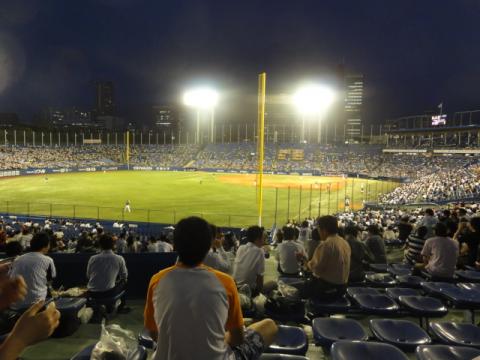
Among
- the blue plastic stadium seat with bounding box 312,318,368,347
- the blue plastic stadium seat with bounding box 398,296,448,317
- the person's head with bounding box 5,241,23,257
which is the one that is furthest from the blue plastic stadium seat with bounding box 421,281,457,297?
the person's head with bounding box 5,241,23,257

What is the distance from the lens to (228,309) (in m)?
2.72

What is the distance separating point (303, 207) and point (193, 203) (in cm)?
1043

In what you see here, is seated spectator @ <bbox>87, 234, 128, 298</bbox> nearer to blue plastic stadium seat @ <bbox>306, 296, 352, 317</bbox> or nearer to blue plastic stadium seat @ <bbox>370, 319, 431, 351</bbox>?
blue plastic stadium seat @ <bbox>306, 296, 352, 317</bbox>

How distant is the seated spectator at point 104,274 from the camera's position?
6.30 m

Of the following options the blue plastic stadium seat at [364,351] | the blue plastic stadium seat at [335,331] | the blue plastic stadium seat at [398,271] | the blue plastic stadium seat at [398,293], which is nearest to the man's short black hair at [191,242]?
the blue plastic stadium seat at [364,351]

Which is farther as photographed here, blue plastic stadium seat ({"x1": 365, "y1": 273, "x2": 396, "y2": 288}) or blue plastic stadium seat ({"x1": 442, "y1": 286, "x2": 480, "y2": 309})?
blue plastic stadium seat ({"x1": 365, "y1": 273, "x2": 396, "y2": 288})

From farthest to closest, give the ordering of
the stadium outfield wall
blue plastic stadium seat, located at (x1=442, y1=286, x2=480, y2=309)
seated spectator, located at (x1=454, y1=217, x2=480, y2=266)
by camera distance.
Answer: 1. the stadium outfield wall
2. seated spectator, located at (x1=454, y1=217, x2=480, y2=266)
3. blue plastic stadium seat, located at (x1=442, y1=286, x2=480, y2=309)

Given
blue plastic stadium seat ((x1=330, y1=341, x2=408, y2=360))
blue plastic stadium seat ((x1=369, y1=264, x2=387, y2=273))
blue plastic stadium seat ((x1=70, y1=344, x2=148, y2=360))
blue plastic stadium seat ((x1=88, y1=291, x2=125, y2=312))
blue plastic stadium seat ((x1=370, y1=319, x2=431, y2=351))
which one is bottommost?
blue plastic stadium seat ((x1=88, y1=291, x2=125, y2=312))

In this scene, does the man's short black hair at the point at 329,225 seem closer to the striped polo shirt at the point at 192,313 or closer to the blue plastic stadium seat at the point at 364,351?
the blue plastic stadium seat at the point at 364,351

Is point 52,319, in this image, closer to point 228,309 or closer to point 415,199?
point 228,309

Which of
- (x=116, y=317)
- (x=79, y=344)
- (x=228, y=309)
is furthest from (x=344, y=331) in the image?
(x=116, y=317)

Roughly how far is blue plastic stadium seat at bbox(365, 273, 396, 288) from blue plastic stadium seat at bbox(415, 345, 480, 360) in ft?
10.8

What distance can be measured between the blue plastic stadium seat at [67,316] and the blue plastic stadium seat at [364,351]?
355cm

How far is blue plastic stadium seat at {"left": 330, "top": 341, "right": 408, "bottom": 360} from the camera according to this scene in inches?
127
